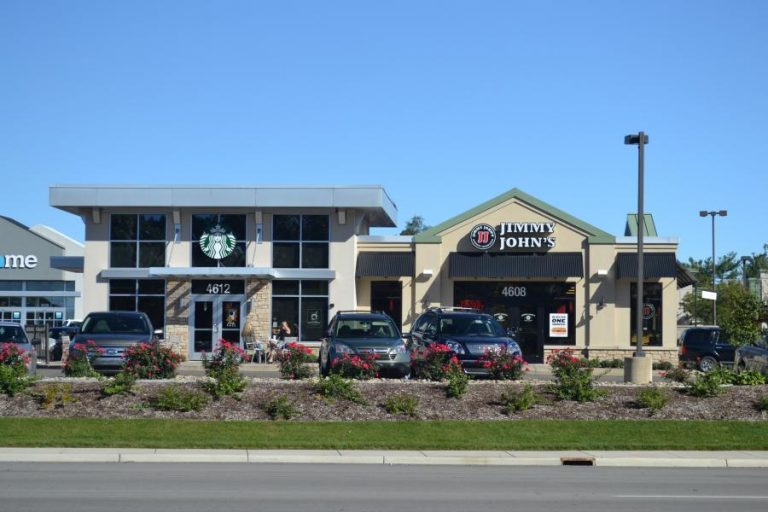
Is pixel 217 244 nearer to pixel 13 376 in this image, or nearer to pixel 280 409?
pixel 13 376

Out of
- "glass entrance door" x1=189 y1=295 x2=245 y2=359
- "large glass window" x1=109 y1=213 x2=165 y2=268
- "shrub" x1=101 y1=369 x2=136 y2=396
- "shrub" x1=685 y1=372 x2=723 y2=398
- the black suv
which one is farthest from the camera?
"large glass window" x1=109 y1=213 x2=165 y2=268

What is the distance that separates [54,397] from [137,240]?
1988 cm

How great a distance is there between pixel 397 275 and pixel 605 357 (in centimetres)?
862

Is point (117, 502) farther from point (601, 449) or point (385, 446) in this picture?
point (601, 449)

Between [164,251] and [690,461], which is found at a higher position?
[164,251]

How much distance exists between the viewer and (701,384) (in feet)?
61.9

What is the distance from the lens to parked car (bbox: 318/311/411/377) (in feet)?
69.8

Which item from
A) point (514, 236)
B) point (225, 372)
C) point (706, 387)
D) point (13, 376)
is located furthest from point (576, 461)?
point (514, 236)

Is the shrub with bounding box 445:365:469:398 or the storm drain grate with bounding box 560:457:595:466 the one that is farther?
the shrub with bounding box 445:365:469:398

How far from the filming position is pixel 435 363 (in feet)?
65.4

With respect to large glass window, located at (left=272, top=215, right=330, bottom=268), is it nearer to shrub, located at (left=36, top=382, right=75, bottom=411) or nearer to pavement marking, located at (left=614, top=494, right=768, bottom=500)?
shrub, located at (left=36, top=382, right=75, bottom=411)

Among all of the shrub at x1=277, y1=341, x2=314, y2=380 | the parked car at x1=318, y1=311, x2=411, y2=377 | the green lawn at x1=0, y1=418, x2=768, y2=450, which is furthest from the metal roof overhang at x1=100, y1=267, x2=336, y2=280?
the green lawn at x1=0, y1=418, x2=768, y2=450

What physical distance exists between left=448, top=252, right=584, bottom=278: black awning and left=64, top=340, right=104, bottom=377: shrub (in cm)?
1725

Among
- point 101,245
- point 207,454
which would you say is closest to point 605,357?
point 101,245
